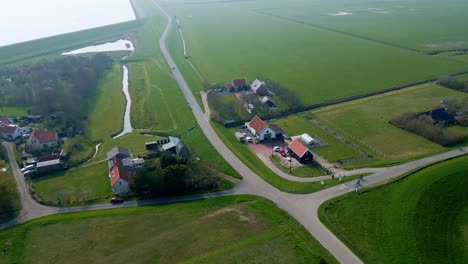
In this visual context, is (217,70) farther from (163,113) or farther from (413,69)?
(413,69)

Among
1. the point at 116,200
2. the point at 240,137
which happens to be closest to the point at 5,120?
the point at 116,200

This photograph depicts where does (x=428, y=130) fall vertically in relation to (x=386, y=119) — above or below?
above

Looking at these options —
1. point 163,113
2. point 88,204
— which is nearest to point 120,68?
point 163,113

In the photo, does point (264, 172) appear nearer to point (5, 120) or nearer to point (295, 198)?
point (295, 198)

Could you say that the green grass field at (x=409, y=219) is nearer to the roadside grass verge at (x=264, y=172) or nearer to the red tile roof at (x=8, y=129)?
the roadside grass verge at (x=264, y=172)

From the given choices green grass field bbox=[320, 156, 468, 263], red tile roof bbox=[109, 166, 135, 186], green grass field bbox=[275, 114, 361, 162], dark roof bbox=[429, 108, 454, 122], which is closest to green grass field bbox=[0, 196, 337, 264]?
green grass field bbox=[320, 156, 468, 263]

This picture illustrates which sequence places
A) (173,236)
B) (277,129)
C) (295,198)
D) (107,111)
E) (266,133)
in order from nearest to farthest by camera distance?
(173,236) → (295,198) → (266,133) → (277,129) → (107,111)

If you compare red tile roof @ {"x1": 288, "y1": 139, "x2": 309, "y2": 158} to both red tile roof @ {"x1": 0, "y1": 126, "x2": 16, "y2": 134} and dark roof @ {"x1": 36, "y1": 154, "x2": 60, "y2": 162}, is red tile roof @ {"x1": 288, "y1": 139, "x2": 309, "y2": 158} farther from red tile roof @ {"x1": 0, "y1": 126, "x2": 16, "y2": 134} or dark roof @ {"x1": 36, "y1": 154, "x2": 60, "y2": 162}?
red tile roof @ {"x1": 0, "y1": 126, "x2": 16, "y2": 134}
